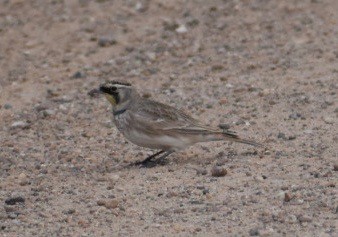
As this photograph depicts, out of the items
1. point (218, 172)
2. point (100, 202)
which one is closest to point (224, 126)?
point (218, 172)

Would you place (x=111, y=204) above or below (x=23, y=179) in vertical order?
above

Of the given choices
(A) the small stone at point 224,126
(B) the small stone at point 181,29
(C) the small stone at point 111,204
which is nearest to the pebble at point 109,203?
(C) the small stone at point 111,204

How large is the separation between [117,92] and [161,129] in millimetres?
712

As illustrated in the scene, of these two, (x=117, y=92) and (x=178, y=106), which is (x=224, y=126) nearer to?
(x=178, y=106)

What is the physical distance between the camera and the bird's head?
1180 cm

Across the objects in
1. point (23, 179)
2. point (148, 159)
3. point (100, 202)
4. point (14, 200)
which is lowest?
point (23, 179)

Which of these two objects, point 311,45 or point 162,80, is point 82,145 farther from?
point 311,45

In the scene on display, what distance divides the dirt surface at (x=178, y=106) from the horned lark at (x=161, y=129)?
0.25 metres

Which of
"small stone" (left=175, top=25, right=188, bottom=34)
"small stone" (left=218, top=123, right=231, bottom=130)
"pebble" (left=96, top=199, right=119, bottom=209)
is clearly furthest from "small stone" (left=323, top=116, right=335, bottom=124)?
"small stone" (left=175, top=25, right=188, bottom=34)

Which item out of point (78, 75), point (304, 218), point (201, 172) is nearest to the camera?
point (304, 218)

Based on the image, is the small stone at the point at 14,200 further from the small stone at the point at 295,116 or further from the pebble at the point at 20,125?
the small stone at the point at 295,116

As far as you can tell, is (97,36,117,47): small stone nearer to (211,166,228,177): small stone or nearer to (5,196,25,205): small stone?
(211,166,228,177): small stone

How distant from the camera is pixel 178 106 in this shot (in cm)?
1390

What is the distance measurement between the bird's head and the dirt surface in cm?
67
